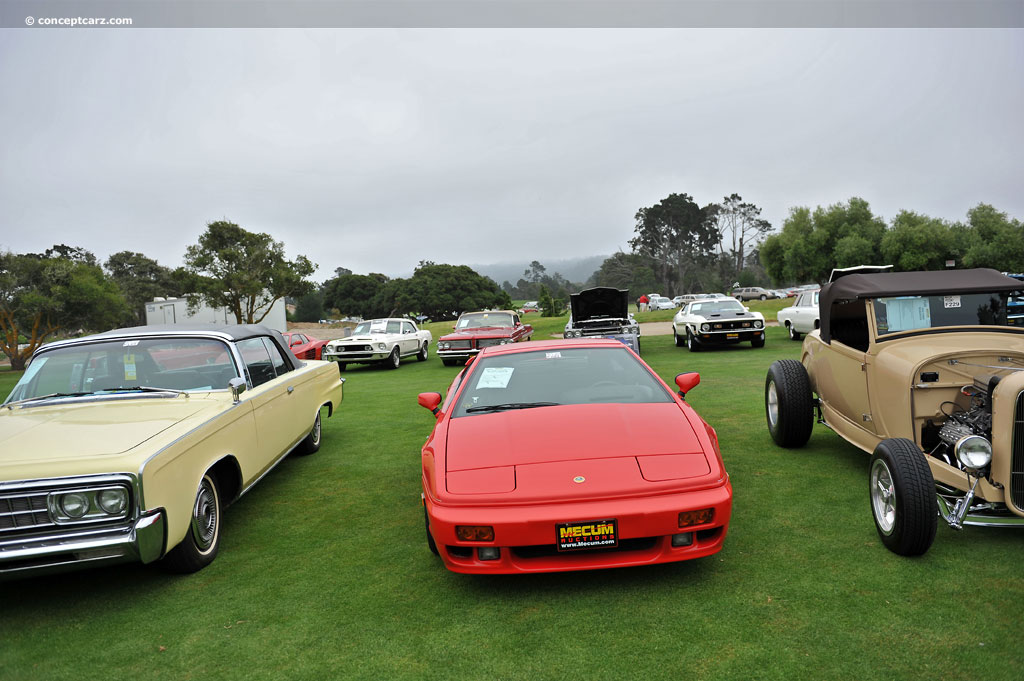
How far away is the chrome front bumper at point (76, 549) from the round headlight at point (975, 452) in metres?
4.58

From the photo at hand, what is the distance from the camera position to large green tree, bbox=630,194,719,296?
82750mm

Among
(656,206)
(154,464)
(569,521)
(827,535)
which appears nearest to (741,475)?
(827,535)

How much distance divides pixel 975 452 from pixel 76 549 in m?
4.99

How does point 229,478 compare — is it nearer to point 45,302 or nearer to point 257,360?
point 257,360

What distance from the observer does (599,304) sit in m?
17.5

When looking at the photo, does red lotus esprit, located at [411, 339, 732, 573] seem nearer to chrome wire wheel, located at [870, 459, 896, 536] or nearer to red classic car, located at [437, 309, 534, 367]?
chrome wire wheel, located at [870, 459, 896, 536]

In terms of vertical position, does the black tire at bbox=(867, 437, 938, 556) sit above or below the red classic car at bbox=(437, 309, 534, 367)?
below

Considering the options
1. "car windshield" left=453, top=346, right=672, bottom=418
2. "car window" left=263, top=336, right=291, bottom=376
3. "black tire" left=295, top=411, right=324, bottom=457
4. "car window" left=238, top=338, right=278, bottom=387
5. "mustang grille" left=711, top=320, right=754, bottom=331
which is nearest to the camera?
"car windshield" left=453, top=346, right=672, bottom=418

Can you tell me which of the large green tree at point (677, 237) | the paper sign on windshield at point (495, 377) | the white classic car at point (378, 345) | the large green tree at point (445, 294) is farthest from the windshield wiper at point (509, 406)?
the large green tree at point (677, 237)

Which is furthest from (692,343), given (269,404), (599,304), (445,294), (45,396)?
(445,294)

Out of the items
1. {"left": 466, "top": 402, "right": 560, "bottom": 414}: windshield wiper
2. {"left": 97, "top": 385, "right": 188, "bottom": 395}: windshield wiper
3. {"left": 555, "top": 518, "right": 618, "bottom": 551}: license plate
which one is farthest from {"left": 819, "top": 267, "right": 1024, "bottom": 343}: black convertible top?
{"left": 97, "top": 385, "right": 188, "bottom": 395}: windshield wiper

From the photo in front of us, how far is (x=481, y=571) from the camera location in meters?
3.30

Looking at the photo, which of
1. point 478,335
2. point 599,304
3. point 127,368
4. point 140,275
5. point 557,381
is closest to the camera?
point 557,381

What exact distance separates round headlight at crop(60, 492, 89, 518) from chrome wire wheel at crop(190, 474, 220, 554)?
0.67m
